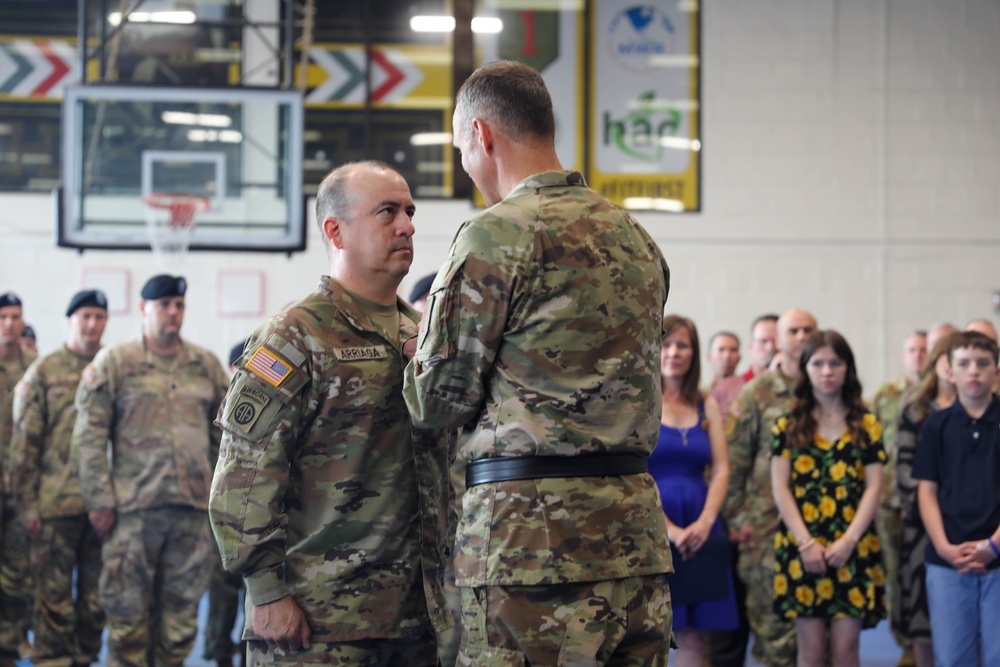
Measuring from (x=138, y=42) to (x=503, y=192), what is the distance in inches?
291

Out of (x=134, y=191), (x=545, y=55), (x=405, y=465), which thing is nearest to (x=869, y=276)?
(x=545, y=55)

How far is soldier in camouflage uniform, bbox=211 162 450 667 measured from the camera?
2309 mm

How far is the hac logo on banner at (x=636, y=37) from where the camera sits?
9406 mm

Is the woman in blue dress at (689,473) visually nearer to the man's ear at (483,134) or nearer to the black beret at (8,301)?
the man's ear at (483,134)

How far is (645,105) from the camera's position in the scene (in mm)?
9367

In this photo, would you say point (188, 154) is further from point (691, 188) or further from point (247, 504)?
point (247, 504)

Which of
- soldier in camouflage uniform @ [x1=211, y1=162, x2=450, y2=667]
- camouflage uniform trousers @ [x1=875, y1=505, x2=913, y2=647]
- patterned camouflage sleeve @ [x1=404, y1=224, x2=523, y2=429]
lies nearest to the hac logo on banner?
camouflage uniform trousers @ [x1=875, y1=505, x2=913, y2=647]

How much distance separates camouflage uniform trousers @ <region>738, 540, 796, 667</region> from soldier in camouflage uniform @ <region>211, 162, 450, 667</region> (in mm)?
2934

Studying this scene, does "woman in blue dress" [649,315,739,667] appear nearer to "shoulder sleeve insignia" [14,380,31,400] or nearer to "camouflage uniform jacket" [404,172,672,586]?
"camouflage uniform jacket" [404,172,672,586]

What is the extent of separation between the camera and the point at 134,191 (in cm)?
709

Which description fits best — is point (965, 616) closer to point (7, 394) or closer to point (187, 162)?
point (7, 394)

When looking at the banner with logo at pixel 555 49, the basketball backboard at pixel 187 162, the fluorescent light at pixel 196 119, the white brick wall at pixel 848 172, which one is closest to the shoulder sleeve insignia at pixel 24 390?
the basketball backboard at pixel 187 162

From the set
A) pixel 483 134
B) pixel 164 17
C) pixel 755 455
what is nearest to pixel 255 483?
pixel 483 134

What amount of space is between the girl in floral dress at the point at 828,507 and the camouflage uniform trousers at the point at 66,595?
323 cm
